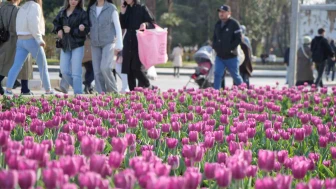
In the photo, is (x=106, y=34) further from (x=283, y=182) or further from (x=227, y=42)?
(x=283, y=182)

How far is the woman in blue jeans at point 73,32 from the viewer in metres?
9.97

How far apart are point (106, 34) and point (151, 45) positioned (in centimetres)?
108

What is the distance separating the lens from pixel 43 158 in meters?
2.90

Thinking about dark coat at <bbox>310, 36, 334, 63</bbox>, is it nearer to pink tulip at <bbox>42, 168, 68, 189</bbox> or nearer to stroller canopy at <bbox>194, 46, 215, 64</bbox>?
stroller canopy at <bbox>194, 46, 215, 64</bbox>

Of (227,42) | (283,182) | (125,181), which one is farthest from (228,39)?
(125,181)

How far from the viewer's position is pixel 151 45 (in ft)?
36.6

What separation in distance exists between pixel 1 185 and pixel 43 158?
0.61 meters

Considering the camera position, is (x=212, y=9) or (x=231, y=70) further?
(x=212, y=9)

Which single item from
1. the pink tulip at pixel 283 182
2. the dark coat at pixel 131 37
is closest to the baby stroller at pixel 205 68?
the dark coat at pixel 131 37

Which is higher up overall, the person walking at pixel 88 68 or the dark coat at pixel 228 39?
the dark coat at pixel 228 39

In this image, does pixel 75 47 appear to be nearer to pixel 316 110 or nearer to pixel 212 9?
pixel 316 110

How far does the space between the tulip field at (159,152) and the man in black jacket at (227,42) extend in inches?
170

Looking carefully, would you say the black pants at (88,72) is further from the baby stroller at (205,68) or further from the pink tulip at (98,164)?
the pink tulip at (98,164)

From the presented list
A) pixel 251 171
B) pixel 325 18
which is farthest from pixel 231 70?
pixel 325 18
